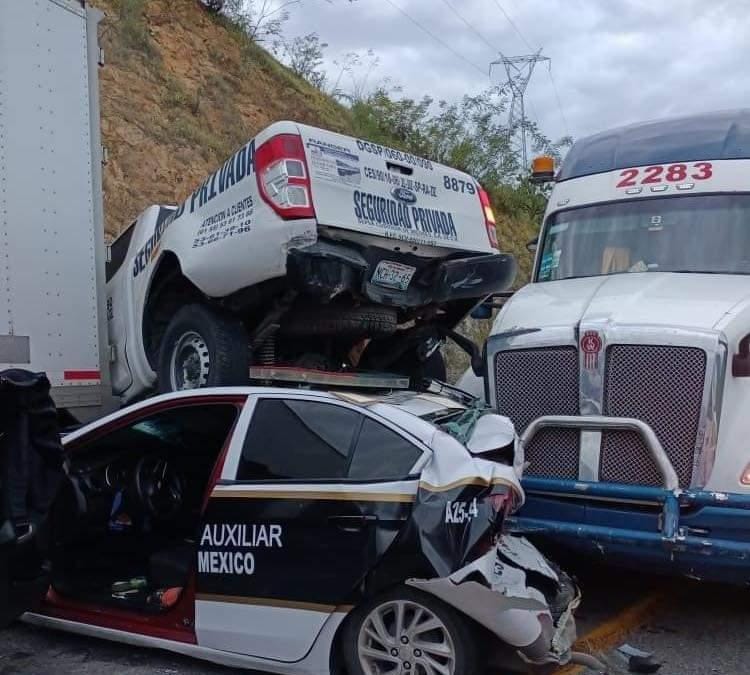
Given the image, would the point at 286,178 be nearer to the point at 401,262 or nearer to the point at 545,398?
the point at 401,262

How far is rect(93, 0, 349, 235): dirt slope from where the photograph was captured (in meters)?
12.8

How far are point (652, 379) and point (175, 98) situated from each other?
36.9 ft

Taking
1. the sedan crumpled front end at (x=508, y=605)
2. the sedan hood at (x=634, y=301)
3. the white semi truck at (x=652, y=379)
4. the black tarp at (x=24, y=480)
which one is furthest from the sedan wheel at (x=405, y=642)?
the sedan hood at (x=634, y=301)

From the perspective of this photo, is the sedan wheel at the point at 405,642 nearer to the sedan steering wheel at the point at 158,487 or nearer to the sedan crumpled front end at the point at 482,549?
the sedan crumpled front end at the point at 482,549

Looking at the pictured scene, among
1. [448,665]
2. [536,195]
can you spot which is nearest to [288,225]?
[448,665]

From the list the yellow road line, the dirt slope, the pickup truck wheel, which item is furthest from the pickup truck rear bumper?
the dirt slope

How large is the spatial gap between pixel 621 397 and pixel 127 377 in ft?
12.1

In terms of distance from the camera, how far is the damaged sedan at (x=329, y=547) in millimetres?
4109

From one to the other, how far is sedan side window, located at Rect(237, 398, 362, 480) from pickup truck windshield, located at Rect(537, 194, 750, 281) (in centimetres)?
297

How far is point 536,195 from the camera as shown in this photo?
22.5 meters

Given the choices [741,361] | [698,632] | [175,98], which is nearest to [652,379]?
[741,361]

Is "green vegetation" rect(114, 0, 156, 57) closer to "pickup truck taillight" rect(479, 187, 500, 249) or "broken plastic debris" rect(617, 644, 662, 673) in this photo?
"pickup truck taillight" rect(479, 187, 500, 249)

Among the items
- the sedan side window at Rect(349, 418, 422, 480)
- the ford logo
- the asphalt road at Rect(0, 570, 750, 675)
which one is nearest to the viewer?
the sedan side window at Rect(349, 418, 422, 480)

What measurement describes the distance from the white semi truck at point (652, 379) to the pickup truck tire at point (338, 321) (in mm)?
781
